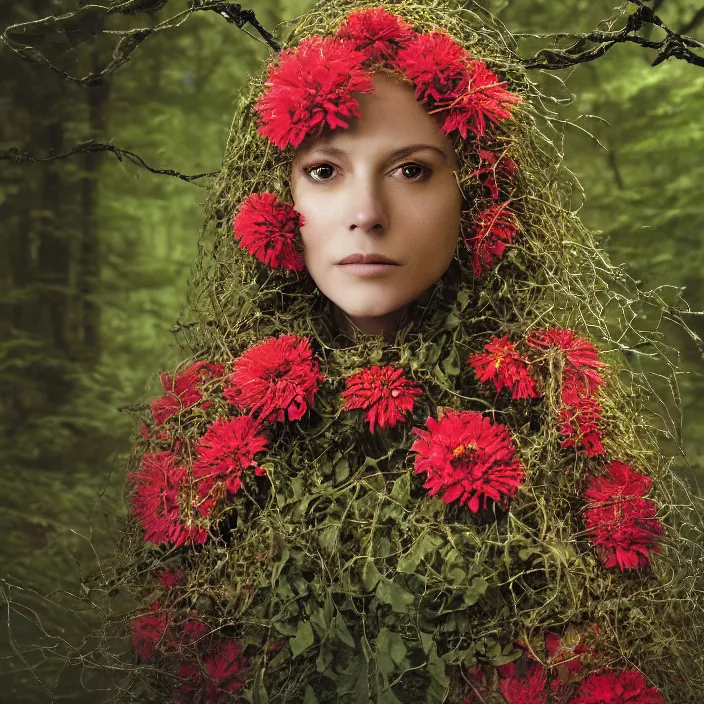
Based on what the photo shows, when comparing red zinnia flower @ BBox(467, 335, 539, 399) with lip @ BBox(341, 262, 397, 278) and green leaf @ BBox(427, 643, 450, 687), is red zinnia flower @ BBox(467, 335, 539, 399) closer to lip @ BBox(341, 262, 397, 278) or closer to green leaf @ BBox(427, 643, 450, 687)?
lip @ BBox(341, 262, 397, 278)

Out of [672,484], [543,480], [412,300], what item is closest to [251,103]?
[412,300]

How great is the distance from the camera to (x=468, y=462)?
3.36 feet

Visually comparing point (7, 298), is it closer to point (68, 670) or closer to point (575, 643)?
point (68, 670)

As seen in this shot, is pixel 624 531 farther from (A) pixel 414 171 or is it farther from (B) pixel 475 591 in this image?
(A) pixel 414 171

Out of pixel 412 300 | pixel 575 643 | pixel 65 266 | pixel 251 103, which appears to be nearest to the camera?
pixel 575 643

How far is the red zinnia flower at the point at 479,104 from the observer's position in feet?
3.59

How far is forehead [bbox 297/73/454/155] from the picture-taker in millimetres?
1077

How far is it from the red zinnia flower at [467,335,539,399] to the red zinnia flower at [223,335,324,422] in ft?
0.62

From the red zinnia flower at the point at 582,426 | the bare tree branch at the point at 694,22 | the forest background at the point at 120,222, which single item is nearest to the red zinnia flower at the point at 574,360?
the red zinnia flower at the point at 582,426

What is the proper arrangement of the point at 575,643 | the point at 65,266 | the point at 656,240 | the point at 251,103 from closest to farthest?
the point at 575,643 < the point at 251,103 < the point at 656,240 < the point at 65,266

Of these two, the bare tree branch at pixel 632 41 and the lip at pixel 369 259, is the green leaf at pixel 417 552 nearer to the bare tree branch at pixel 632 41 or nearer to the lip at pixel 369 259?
the lip at pixel 369 259

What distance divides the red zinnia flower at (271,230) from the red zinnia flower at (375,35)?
0.20m

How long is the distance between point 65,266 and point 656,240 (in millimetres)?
1069

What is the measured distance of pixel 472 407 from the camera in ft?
3.66
